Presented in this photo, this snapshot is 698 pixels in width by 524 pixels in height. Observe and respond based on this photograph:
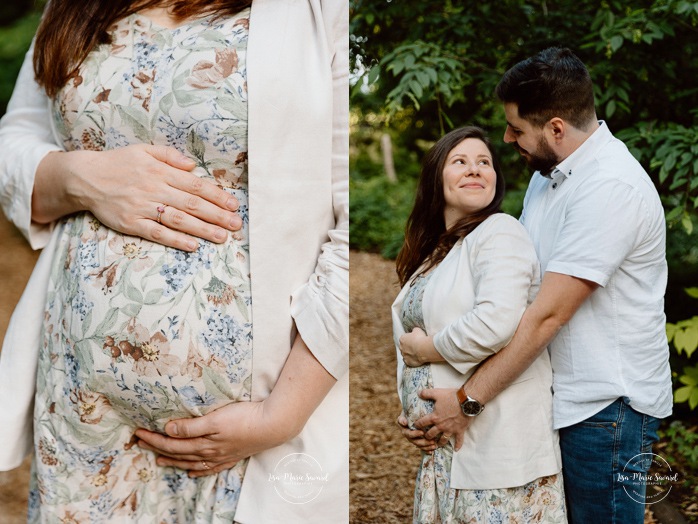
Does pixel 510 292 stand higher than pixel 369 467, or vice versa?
pixel 510 292

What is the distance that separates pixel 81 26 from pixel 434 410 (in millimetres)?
910

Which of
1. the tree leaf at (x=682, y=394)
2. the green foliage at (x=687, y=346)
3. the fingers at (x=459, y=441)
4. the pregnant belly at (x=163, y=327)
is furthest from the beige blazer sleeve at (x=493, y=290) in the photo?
the tree leaf at (x=682, y=394)

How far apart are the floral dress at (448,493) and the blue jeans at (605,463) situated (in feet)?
0.12

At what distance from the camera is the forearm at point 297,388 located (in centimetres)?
105

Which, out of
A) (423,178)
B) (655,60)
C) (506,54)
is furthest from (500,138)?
(423,178)

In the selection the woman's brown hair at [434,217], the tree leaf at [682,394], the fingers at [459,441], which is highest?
the woman's brown hair at [434,217]

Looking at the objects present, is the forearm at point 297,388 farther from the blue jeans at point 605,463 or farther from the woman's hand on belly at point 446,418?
the blue jeans at point 605,463

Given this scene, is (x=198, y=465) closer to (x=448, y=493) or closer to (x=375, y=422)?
(x=448, y=493)

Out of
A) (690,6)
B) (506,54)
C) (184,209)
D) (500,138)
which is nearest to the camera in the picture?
(184,209)

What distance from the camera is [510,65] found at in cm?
163

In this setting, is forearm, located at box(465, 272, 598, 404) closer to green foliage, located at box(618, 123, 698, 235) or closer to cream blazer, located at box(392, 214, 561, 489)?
cream blazer, located at box(392, 214, 561, 489)

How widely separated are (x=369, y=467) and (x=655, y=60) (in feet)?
4.18

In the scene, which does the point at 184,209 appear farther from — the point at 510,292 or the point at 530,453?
the point at 530,453

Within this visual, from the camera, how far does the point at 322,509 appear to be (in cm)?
113
